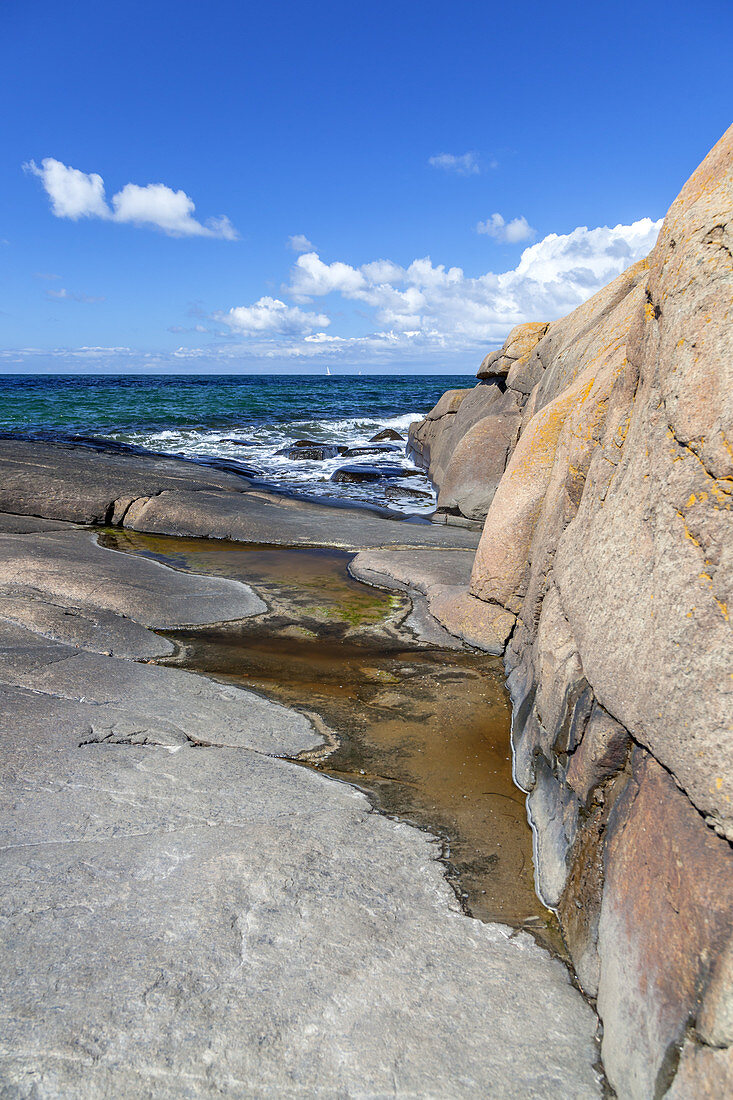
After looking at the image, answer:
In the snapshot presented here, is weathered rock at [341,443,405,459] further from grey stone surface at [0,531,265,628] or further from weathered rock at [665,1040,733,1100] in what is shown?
weathered rock at [665,1040,733,1100]

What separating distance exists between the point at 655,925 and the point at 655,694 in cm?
72

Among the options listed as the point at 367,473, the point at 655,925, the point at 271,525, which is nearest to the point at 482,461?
the point at 271,525

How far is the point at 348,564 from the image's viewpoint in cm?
882

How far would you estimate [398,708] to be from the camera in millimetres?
4898

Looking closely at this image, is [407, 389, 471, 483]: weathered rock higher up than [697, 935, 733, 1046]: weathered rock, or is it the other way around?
[407, 389, 471, 483]: weathered rock

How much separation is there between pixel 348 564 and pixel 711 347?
6.61 meters

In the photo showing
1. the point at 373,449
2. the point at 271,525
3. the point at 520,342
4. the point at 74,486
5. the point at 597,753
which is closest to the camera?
the point at 597,753

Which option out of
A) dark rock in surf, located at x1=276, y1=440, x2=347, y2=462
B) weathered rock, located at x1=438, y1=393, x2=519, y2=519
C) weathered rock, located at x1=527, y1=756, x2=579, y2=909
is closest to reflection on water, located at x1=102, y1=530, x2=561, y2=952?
weathered rock, located at x1=527, y1=756, x2=579, y2=909

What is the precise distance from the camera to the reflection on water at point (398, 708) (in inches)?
130

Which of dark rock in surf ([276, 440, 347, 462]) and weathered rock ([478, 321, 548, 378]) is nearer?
weathered rock ([478, 321, 548, 378])

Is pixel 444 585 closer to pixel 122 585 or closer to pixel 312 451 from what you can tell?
pixel 122 585

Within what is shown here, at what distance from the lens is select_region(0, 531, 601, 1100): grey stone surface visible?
2016 mm

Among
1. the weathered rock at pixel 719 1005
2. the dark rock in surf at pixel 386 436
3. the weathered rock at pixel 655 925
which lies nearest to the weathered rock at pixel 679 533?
the weathered rock at pixel 655 925

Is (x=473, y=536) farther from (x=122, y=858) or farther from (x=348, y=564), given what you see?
(x=122, y=858)
